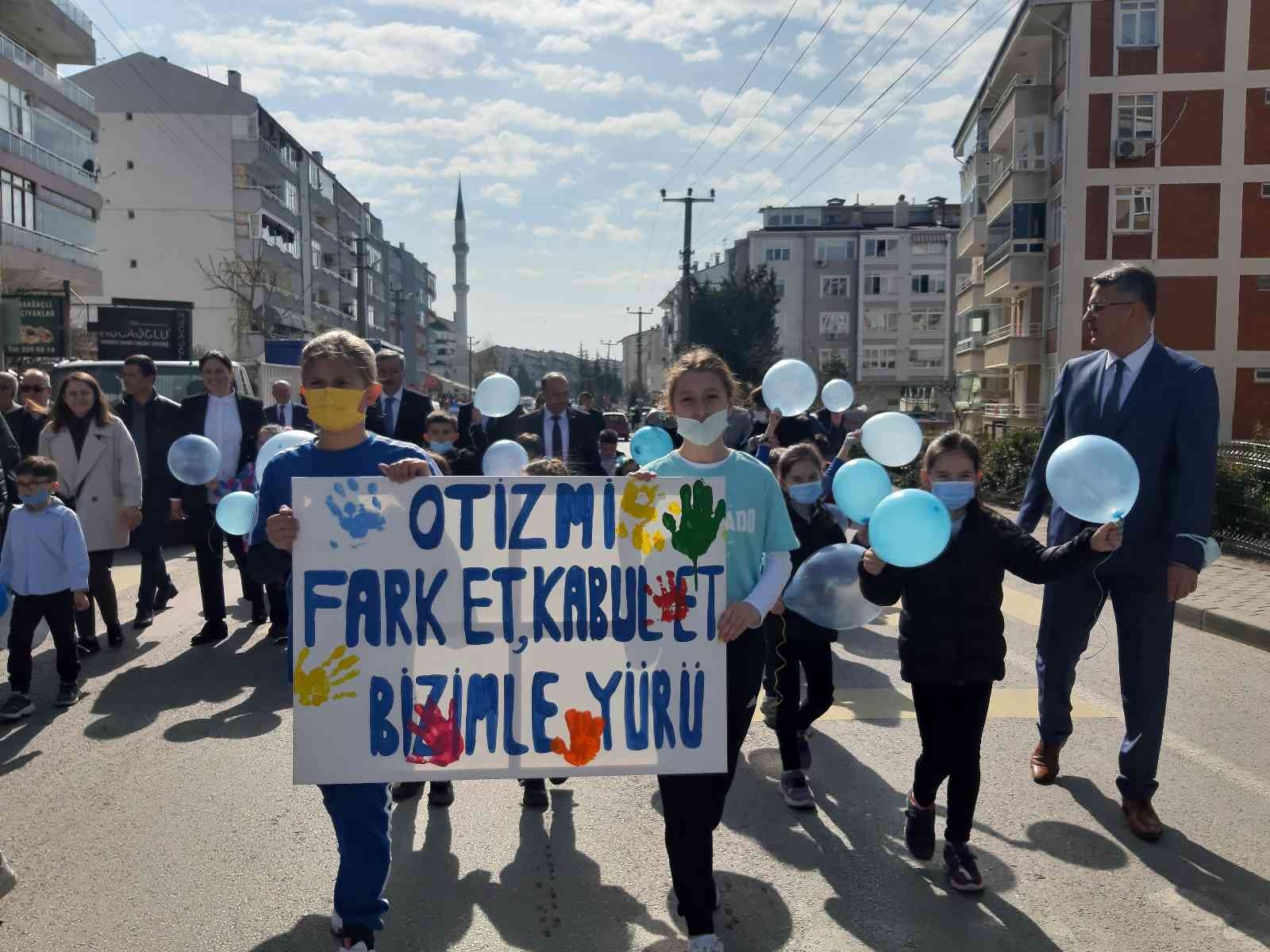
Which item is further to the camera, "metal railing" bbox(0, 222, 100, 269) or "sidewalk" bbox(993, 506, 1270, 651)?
"metal railing" bbox(0, 222, 100, 269)

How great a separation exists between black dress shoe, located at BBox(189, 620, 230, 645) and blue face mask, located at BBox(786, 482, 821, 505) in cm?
493

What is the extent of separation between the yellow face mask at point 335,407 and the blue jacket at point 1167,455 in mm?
2867

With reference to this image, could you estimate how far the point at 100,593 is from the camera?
7.60m

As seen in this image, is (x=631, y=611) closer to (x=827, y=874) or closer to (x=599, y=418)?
(x=827, y=874)

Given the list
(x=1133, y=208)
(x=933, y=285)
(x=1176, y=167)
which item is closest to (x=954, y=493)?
(x=1133, y=208)

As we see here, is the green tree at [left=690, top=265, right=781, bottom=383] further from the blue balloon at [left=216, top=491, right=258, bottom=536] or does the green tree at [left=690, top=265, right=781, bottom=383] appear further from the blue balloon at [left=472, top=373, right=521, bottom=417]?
the blue balloon at [left=216, top=491, right=258, bottom=536]

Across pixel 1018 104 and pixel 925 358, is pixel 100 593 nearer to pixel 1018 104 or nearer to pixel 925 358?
pixel 1018 104

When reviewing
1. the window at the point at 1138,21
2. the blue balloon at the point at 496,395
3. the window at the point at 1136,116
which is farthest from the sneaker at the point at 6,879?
the window at the point at 1138,21

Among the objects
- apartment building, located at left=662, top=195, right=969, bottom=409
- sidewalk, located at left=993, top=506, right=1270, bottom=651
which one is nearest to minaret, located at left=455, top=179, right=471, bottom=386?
apartment building, located at left=662, top=195, right=969, bottom=409

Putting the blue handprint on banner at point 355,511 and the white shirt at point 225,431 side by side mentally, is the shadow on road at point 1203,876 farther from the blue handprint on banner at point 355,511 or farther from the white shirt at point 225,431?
the white shirt at point 225,431

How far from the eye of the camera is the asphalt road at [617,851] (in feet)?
11.4

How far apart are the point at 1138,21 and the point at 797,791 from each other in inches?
1326

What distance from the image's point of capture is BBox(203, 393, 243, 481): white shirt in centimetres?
801

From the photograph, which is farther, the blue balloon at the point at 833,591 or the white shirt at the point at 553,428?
the white shirt at the point at 553,428
